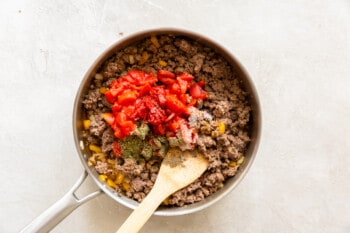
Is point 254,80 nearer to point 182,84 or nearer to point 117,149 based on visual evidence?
point 182,84

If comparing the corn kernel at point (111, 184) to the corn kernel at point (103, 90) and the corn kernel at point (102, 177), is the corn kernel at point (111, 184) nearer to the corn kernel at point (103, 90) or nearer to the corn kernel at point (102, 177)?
the corn kernel at point (102, 177)

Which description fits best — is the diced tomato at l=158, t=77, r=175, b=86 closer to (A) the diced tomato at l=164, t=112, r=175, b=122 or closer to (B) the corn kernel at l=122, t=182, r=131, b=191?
(A) the diced tomato at l=164, t=112, r=175, b=122

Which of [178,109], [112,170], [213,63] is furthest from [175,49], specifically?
[112,170]

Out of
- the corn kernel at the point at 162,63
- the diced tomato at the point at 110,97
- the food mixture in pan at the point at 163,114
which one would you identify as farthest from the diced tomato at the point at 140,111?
the corn kernel at the point at 162,63

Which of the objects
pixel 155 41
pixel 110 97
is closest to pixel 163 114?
pixel 110 97

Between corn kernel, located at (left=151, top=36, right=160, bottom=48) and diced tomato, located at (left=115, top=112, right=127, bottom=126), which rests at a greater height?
corn kernel, located at (left=151, top=36, right=160, bottom=48)

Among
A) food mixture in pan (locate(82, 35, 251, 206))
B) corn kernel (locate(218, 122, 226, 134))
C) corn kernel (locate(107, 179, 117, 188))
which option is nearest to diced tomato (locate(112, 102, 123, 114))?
food mixture in pan (locate(82, 35, 251, 206))

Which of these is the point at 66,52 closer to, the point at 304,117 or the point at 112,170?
the point at 112,170
